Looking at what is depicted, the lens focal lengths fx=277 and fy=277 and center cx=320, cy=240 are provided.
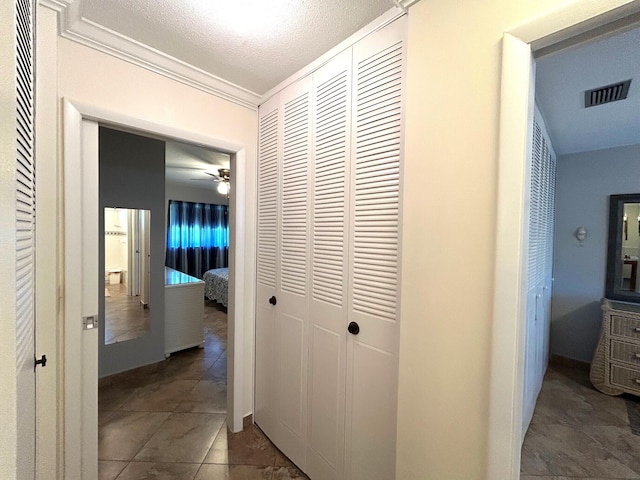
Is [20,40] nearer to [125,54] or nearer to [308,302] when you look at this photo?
[125,54]

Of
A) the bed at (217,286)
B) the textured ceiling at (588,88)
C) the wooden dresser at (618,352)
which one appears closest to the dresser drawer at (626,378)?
the wooden dresser at (618,352)

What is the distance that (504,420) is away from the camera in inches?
31.2

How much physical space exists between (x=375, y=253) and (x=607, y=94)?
177cm

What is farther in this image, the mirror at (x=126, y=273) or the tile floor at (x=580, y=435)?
the mirror at (x=126, y=273)

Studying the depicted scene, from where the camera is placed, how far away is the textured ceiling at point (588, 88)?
4.27ft

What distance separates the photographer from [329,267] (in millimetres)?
1480

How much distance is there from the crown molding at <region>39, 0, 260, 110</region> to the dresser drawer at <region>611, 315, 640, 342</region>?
3.43 metres

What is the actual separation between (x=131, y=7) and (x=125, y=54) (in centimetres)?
31

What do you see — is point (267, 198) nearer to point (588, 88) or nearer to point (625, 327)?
point (588, 88)

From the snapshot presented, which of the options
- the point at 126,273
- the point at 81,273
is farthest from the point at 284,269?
the point at 126,273

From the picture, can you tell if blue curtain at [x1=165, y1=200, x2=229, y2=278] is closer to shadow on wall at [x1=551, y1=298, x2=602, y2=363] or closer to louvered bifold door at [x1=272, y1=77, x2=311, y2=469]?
louvered bifold door at [x1=272, y1=77, x2=311, y2=469]

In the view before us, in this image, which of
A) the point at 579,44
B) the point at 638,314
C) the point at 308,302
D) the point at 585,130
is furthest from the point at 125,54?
the point at 638,314

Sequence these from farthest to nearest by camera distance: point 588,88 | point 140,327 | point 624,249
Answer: point 140,327 → point 624,249 → point 588,88

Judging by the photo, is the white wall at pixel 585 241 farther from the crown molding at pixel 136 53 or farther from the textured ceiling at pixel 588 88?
the crown molding at pixel 136 53
